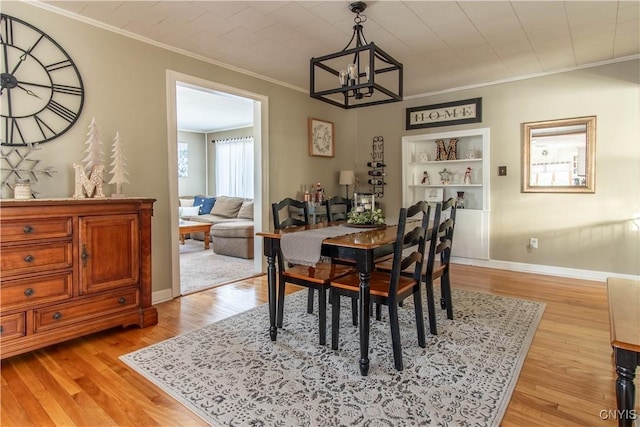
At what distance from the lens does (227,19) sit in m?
2.78

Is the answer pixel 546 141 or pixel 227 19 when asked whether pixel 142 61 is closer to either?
pixel 227 19

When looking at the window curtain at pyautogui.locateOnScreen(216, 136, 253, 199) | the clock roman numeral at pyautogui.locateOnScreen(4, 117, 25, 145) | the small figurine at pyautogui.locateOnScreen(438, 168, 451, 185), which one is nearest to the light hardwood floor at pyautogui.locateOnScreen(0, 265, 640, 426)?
the clock roman numeral at pyautogui.locateOnScreen(4, 117, 25, 145)

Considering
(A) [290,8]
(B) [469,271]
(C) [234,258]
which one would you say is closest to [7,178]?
(A) [290,8]

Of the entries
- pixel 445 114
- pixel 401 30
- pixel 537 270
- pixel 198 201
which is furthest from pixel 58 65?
pixel 198 201

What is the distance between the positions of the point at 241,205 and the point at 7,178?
179 inches

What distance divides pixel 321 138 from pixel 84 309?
11.9ft

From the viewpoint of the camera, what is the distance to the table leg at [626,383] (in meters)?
1.26

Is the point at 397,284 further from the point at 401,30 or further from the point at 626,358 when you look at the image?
the point at 401,30

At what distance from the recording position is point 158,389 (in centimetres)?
187

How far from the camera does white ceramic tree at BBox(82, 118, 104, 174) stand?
272 centimetres

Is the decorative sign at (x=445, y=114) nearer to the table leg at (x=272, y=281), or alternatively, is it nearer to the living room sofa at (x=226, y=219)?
the living room sofa at (x=226, y=219)

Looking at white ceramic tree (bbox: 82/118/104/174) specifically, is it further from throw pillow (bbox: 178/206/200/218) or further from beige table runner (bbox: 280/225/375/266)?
throw pillow (bbox: 178/206/200/218)

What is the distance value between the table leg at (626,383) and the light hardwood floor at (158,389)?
36cm

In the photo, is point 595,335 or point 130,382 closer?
point 130,382
